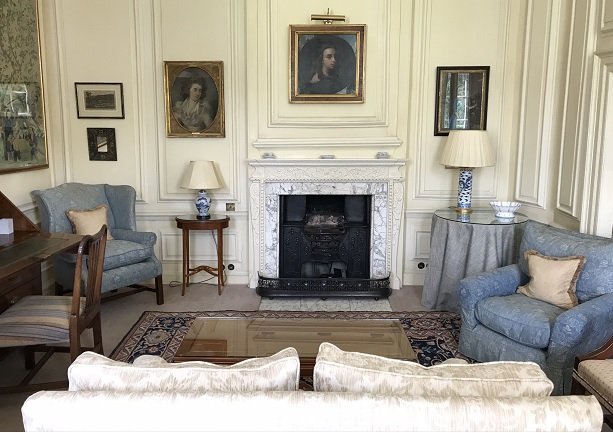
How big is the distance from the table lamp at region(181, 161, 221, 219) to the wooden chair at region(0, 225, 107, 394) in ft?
5.16

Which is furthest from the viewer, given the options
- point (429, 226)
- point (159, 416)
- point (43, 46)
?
point (429, 226)

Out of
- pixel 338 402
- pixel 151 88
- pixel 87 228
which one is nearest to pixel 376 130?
pixel 151 88

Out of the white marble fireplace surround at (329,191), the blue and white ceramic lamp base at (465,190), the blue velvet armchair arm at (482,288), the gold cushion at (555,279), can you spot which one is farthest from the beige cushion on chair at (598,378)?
the white marble fireplace surround at (329,191)

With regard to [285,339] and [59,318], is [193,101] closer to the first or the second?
[59,318]

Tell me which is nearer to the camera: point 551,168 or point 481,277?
point 481,277

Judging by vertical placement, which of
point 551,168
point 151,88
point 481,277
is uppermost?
point 151,88

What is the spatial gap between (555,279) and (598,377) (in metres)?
0.81

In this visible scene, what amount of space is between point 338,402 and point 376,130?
342cm

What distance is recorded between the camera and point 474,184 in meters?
4.36

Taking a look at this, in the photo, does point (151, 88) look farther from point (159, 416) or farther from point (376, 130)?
point (159, 416)

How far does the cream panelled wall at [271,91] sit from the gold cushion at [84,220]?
44 cm

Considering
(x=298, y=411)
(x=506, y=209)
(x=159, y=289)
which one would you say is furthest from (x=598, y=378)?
(x=159, y=289)

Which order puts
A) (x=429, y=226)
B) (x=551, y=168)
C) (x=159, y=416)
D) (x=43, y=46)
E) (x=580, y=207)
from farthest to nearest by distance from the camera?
(x=429, y=226), (x=43, y=46), (x=551, y=168), (x=580, y=207), (x=159, y=416)

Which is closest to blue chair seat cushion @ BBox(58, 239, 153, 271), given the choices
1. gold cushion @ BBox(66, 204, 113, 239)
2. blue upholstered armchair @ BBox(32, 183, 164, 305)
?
blue upholstered armchair @ BBox(32, 183, 164, 305)
